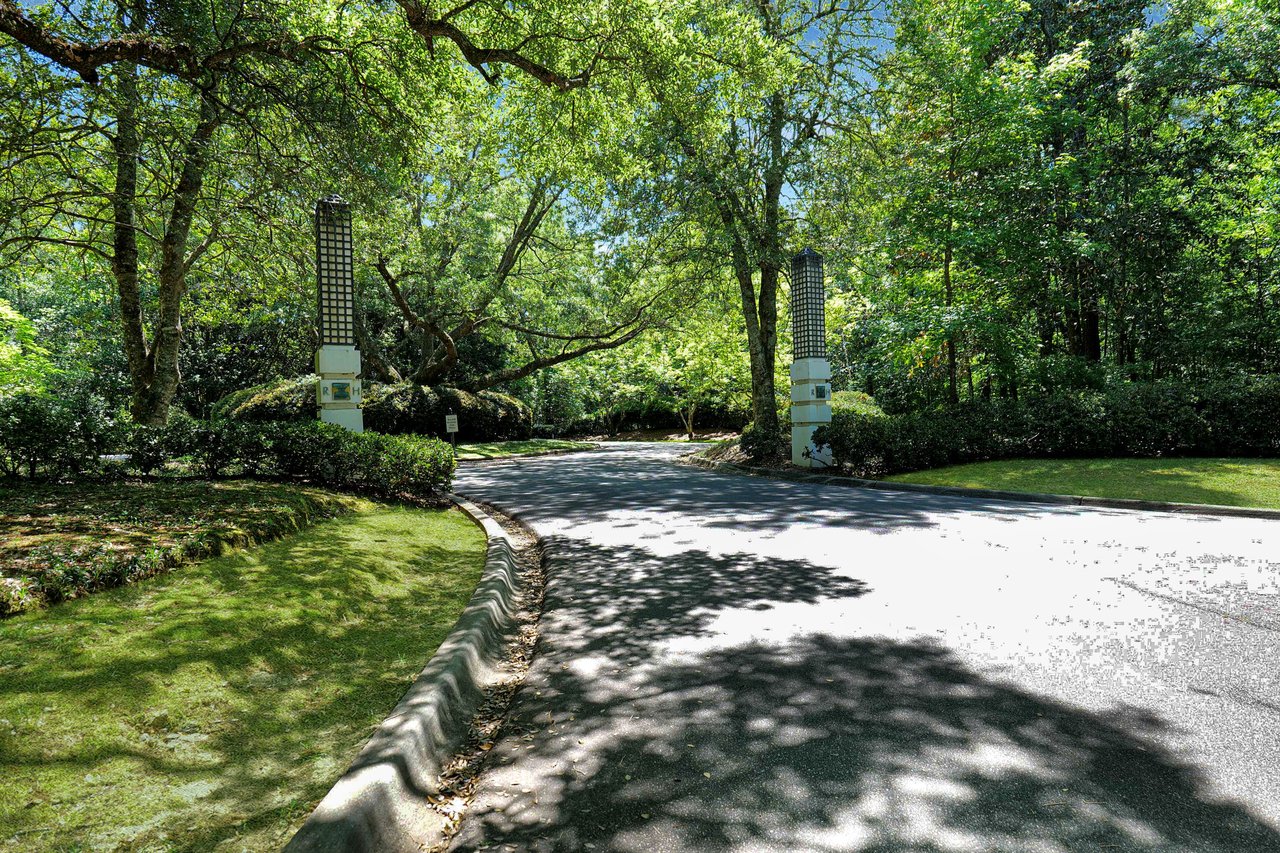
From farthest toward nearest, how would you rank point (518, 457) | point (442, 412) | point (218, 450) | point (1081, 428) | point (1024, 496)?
point (442, 412) < point (518, 457) < point (1081, 428) < point (1024, 496) < point (218, 450)

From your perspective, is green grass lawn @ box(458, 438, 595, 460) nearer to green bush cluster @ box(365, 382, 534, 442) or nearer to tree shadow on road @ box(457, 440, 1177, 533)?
green bush cluster @ box(365, 382, 534, 442)

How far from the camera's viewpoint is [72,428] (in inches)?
315

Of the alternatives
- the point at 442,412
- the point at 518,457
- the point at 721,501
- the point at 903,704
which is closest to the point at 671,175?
the point at 721,501

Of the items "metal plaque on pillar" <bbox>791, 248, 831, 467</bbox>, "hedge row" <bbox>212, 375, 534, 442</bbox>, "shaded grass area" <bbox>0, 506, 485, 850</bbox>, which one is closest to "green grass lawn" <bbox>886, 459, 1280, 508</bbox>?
"metal plaque on pillar" <bbox>791, 248, 831, 467</bbox>

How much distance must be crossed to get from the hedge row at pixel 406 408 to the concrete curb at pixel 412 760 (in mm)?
17660

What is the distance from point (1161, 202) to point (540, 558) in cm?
1841

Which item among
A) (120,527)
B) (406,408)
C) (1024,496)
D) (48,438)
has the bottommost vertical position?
(1024,496)

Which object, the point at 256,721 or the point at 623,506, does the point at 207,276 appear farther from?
the point at 256,721

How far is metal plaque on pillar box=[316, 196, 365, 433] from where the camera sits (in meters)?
11.0

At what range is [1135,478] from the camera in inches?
426

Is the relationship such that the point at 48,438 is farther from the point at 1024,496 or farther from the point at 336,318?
the point at 1024,496

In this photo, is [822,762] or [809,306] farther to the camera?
[809,306]

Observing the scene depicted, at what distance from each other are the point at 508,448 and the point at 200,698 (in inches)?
859

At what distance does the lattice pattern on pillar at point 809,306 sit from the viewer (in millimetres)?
15016
